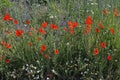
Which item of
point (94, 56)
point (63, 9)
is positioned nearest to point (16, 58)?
point (94, 56)

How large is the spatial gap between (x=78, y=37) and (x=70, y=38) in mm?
118

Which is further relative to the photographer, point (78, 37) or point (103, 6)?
point (103, 6)

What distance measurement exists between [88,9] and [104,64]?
1580 mm

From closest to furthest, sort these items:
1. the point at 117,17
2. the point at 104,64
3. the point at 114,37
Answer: the point at 104,64 < the point at 114,37 < the point at 117,17

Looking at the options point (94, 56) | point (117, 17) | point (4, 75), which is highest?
point (117, 17)

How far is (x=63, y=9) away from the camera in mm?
4859

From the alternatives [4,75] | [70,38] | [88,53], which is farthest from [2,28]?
[88,53]

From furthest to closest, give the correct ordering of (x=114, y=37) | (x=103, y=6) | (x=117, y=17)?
1. (x=103, y=6)
2. (x=117, y=17)
3. (x=114, y=37)

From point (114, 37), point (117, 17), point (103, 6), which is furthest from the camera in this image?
point (103, 6)

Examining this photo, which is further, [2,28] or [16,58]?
[2,28]

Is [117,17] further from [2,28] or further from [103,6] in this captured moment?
[2,28]

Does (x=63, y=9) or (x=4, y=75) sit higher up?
(x=63, y=9)

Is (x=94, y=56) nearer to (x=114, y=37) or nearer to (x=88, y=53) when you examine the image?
(x=88, y=53)

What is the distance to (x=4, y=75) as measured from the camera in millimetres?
3725
